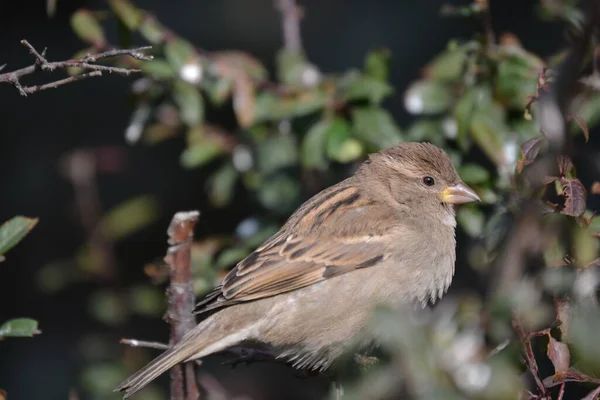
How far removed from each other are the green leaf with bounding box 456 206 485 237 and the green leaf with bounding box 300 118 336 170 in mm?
593

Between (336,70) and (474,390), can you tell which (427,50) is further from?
(474,390)

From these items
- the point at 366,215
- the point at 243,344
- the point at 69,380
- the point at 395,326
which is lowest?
the point at 69,380

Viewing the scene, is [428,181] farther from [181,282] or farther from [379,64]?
[181,282]

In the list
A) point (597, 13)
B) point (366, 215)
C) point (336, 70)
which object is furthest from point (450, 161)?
point (336, 70)

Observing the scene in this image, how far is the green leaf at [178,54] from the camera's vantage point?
3371 mm

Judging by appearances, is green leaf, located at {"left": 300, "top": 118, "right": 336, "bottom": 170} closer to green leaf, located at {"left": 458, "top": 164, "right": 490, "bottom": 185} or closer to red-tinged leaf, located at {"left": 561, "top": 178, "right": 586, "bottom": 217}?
green leaf, located at {"left": 458, "top": 164, "right": 490, "bottom": 185}

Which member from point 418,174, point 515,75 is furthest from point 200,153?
point 515,75

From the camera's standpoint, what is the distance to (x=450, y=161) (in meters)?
3.36

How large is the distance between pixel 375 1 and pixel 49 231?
2.47 meters

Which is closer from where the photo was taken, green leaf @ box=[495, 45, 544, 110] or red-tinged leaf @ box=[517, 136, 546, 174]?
red-tinged leaf @ box=[517, 136, 546, 174]

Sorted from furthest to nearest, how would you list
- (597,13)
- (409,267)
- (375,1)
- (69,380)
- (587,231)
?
1. (375,1)
2. (69,380)
3. (409,267)
4. (587,231)
5. (597,13)

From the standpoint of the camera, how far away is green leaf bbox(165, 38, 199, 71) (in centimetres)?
337

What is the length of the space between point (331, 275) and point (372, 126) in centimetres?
59

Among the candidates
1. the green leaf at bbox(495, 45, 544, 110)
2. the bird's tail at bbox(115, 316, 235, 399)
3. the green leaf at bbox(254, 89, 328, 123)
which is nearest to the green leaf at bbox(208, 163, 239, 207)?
the green leaf at bbox(254, 89, 328, 123)
